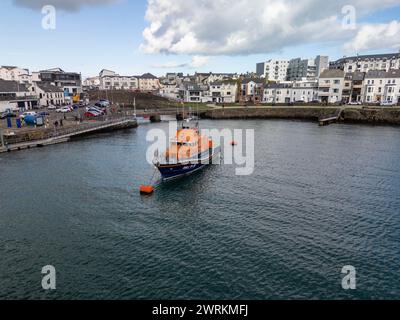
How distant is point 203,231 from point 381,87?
4511 inches

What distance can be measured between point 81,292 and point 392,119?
3930 inches

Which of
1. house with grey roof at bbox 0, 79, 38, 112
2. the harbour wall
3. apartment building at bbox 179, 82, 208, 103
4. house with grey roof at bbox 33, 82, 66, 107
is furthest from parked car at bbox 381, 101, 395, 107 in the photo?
house with grey roof at bbox 33, 82, 66, 107

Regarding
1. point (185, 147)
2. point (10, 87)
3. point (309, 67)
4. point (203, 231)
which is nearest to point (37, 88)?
point (10, 87)

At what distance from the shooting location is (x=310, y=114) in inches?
4016

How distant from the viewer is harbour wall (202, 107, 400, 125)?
8894 cm

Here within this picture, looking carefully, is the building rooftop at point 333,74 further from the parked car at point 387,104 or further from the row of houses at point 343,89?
the parked car at point 387,104

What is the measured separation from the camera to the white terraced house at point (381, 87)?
10481 cm

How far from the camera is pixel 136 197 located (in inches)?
1272

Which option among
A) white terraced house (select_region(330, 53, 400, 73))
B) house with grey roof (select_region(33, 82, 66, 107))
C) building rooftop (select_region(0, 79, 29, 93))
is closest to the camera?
building rooftop (select_region(0, 79, 29, 93))

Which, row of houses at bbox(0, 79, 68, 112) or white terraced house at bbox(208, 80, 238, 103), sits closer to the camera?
row of houses at bbox(0, 79, 68, 112)

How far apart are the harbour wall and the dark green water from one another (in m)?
53.0

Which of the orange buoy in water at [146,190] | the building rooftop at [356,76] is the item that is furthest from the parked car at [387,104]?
the orange buoy in water at [146,190]

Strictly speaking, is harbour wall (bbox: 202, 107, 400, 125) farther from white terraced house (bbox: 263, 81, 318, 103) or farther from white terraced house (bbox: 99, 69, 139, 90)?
white terraced house (bbox: 99, 69, 139, 90)

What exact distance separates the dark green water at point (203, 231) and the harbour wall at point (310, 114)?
5304cm
